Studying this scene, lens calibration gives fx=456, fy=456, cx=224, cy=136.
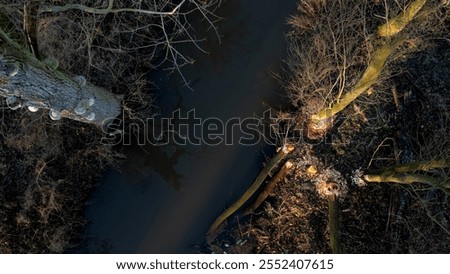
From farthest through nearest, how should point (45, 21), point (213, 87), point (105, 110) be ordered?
point (213, 87), point (105, 110), point (45, 21)

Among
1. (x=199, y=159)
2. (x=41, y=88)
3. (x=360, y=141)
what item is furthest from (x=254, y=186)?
(x=41, y=88)

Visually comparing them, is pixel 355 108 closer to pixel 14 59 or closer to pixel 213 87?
pixel 213 87

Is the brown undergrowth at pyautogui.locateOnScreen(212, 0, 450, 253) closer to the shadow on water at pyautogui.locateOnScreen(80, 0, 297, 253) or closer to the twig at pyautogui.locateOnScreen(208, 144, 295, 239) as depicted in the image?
the twig at pyautogui.locateOnScreen(208, 144, 295, 239)

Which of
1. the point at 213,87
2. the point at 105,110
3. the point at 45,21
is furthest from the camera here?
the point at 213,87

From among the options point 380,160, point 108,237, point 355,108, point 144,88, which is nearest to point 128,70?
point 144,88

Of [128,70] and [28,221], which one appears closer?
[28,221]

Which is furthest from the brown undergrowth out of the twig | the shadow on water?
the shadow on water

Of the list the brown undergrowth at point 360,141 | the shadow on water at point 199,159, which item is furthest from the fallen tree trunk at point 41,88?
the brown undergrowth at point 360,141

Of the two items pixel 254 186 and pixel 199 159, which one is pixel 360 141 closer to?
pixel 254 186
